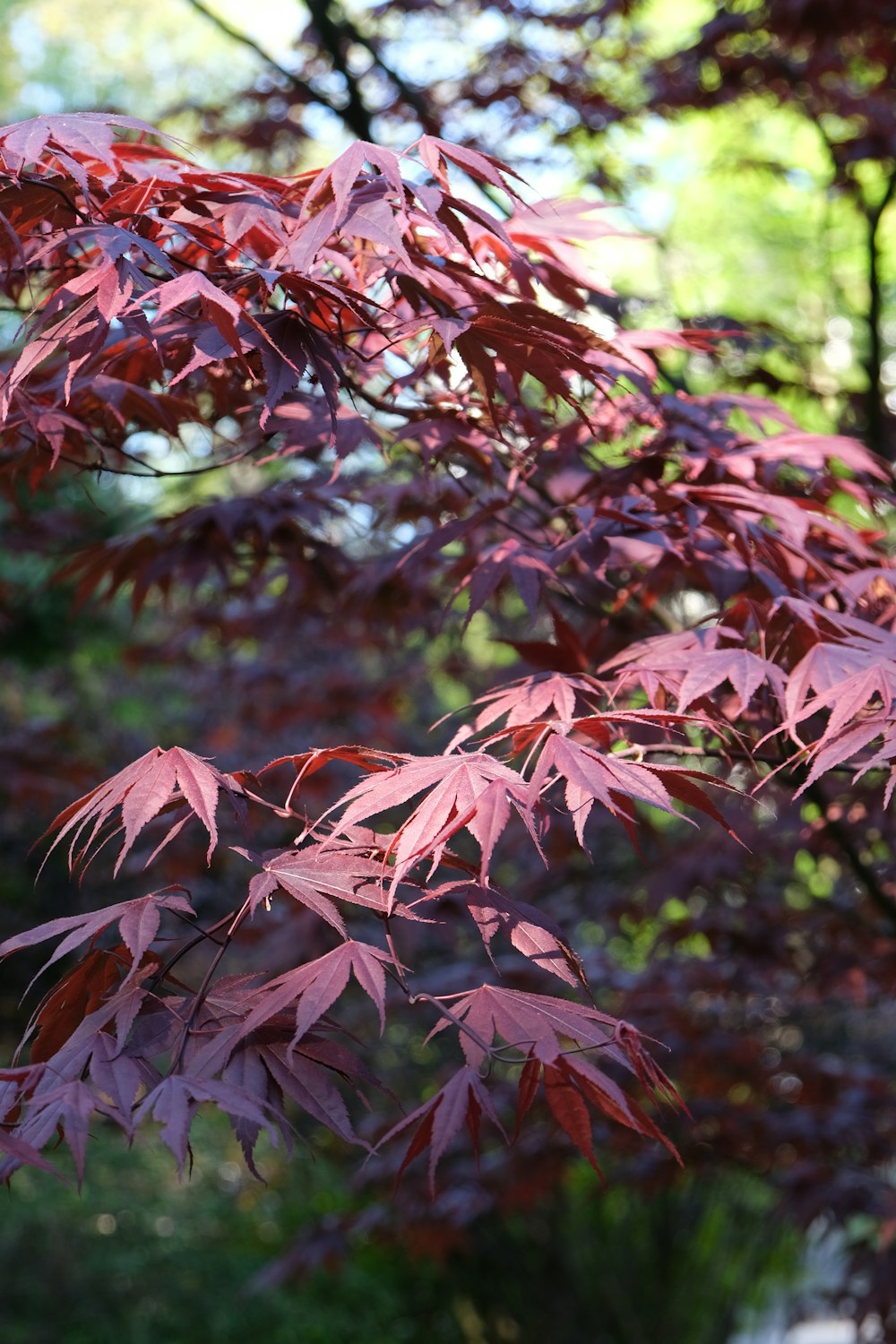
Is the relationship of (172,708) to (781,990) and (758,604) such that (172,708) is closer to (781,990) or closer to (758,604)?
(781,990)

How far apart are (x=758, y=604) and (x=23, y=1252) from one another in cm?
582

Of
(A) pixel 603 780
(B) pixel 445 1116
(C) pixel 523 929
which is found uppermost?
(A) pixel 603 780

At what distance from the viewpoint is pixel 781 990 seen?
4.50 meters

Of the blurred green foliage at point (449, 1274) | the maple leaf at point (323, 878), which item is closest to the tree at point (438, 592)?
the maple leaf at point (323, 878)

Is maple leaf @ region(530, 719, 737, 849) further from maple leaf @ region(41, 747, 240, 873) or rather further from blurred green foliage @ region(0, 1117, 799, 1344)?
blurred green foliage @ region(0, 1117, 799, 1344)

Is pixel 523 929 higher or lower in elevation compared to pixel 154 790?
lower

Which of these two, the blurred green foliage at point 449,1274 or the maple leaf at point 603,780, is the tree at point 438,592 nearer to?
Result: the maple leaf at point 603,780

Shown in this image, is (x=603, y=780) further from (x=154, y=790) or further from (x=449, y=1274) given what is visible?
(x=449, y=1274)

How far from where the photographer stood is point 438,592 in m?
3.55

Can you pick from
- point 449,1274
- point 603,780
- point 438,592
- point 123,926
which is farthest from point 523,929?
point 449,1274

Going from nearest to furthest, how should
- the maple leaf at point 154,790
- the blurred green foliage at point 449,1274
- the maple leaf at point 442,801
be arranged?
the maple leaf at point 442,801 < the maple leaf at point 154,790 < the blurred green foliage at point 449,1274

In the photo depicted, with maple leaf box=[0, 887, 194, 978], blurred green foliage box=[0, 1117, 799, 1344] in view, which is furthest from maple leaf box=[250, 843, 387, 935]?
blurred green foliage box=[0, 1117, 799, 1344]

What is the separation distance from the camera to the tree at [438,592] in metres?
1.23

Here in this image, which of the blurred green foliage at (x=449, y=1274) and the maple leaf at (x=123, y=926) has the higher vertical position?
the maple leaf at (x=123, y=926)
